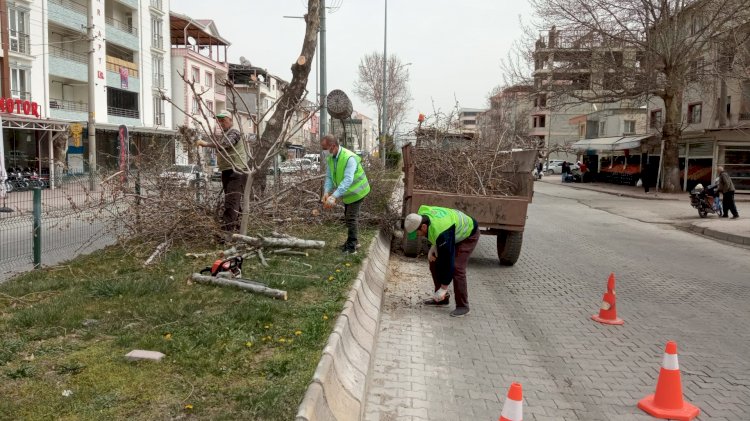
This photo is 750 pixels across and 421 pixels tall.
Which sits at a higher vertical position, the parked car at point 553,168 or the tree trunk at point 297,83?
the tree trunk at point 297,83

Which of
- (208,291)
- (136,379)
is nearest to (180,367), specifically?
(136,379)

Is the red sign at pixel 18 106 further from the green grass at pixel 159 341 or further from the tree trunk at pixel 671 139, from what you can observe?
the tree trunk at pixel 671 139

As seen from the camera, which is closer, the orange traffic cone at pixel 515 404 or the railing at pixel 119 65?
the orange traffic cone at pixel 515 404

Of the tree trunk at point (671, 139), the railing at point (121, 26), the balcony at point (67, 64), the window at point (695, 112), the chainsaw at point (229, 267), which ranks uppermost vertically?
the railing at point (121, 26)

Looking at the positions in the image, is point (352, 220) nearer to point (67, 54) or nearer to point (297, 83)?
point (297, 83)

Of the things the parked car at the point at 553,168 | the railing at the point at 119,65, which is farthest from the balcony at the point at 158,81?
the parked car at the point at 553,168

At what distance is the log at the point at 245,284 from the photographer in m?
5.53

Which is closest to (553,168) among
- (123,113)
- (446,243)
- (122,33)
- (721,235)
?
(123,113)

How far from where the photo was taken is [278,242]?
752 cm

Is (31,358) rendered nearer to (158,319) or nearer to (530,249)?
(158,319)

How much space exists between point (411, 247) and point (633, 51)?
836 inches

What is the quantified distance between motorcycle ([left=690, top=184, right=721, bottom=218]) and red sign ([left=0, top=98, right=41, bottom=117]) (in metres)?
25.2

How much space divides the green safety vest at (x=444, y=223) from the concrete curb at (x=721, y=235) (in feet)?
31.9

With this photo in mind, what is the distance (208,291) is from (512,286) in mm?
4219
